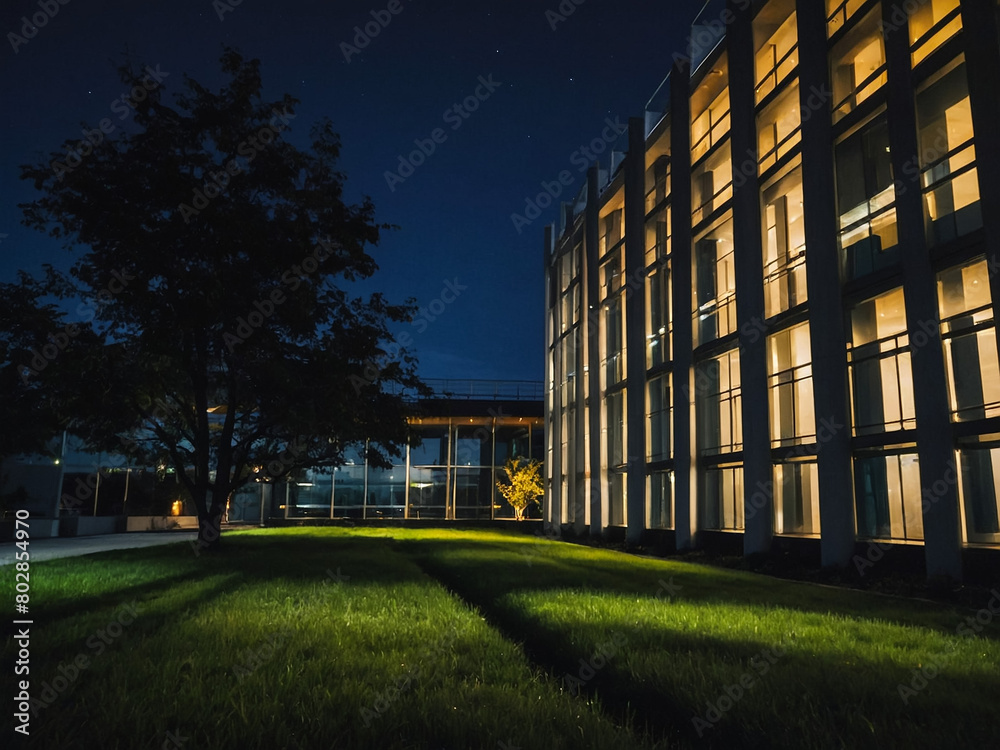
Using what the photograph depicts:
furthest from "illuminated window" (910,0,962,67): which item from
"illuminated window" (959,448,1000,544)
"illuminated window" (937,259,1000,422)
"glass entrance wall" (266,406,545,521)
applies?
"glass entrance wall" (266,406,545,521)

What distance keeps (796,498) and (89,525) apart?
3083 centimetres

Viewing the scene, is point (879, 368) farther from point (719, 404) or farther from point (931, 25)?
point (931, 25)

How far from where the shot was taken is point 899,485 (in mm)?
16562

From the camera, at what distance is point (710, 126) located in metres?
24.9

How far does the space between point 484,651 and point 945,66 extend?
14328 millimetres

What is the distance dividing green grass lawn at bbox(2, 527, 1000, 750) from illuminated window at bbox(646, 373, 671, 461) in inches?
629

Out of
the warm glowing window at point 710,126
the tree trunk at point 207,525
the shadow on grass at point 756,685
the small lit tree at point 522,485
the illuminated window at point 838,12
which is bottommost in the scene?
the shadow on grass at point 756,685

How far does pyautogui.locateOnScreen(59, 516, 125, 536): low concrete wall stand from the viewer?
1264 inches

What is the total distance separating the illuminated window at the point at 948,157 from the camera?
1417cm

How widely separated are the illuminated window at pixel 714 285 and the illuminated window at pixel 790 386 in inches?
64.2

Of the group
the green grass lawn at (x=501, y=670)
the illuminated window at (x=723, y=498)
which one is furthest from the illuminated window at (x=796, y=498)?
the green grass lawn at (x=501, y=670)

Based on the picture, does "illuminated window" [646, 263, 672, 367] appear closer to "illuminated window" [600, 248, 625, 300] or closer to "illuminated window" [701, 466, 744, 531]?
"illuminated window" [600, 248, 625, 300]

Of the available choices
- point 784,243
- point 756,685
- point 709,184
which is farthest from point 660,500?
point 756,685

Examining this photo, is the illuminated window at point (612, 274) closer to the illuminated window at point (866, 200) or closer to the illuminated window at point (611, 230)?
the illuminated window at point (611, 230)
